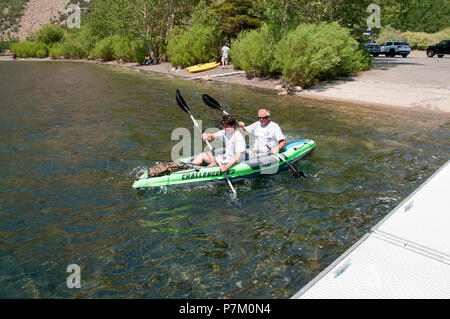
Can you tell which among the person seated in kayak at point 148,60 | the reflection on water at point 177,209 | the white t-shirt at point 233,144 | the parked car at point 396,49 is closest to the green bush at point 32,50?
the person seated in kayak at point 148,60

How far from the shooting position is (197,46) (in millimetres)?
30234

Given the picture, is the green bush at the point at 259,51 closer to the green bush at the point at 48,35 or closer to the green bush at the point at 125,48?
the green bush at the point at 125,48

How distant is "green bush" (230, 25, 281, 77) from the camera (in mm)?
22281

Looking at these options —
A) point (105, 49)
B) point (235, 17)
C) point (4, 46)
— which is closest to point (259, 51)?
point (235, 17)

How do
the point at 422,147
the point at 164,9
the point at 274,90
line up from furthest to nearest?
the point at 164,9
the point at 274,90
the point at 422,147

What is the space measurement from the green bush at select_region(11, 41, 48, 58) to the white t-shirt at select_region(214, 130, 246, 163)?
6681 cm

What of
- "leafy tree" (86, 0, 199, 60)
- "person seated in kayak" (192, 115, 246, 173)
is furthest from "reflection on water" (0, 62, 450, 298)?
"leafy tree" (86, 0, 199, 60)

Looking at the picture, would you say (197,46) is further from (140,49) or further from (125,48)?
(125,48)

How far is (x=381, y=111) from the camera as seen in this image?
14969 millimetres

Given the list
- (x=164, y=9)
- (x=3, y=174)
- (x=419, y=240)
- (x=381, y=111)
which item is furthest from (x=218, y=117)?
(x=164, y=9)

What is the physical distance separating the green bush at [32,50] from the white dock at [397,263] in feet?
233

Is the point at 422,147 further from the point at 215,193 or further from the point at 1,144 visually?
the point at 1,144

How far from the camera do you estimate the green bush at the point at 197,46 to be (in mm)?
30203
